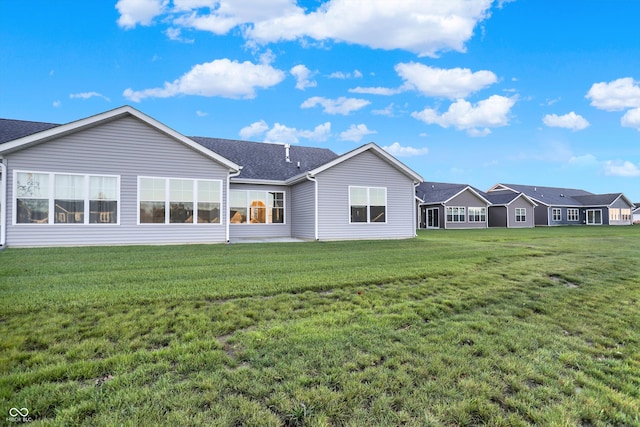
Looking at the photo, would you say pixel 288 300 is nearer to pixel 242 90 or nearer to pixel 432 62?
pixel 432 62

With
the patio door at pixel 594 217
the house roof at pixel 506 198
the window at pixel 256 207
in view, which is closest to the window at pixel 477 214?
Answer: the house roof at pixel 506 198

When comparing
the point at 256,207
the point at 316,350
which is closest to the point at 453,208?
the point at 256,207

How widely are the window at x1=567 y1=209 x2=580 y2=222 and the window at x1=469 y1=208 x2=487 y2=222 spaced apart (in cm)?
1852

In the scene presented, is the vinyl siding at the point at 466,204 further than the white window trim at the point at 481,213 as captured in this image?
No

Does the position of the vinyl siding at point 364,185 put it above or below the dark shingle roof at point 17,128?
below

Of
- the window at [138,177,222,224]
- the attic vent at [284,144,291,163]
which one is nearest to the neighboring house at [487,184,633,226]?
the attic vent at [284,144,291,163]

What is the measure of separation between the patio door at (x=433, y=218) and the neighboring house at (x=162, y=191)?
1826 centimetres

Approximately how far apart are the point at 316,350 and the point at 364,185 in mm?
12595

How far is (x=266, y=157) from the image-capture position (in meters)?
18.7

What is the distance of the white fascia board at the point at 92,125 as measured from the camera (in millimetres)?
10117

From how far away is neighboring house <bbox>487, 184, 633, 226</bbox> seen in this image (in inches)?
1636

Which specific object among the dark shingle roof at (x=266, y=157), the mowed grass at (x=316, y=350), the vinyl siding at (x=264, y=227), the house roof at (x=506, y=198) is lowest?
the mowed grass at (x=316, y=350)

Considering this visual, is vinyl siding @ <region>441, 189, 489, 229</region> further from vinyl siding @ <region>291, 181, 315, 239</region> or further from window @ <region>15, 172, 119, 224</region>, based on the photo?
window @ <region>15, 172, 119, 224</region>

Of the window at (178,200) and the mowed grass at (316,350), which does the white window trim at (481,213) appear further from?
the mowed grass at (316,350)
